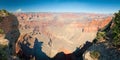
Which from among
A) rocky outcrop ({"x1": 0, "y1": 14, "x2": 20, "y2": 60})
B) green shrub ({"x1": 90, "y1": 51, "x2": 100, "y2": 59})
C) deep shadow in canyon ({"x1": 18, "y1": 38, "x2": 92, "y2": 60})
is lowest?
deep shadow in canyon ({"x1": 18, "y1": 38, "x2": 92, "y2": 60})

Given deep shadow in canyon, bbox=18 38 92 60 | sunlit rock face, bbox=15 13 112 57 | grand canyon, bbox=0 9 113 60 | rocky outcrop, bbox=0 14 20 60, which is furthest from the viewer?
sunlit rock face, bbox=15 13 112 57

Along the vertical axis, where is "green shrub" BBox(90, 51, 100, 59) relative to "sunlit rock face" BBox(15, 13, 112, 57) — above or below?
above

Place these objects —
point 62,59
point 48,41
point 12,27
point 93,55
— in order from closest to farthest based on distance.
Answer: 1. point 93,55
2. point 12,27
3. point 62,59
4. point 48,41

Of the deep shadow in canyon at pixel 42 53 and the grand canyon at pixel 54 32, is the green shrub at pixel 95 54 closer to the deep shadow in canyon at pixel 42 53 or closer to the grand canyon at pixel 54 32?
the grand canyon at pixel 54 32

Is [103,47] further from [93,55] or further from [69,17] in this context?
[69,17]

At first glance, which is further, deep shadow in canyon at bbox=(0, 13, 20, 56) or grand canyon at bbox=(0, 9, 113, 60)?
grand canyon at bbox=(0, 9, 113, 60)

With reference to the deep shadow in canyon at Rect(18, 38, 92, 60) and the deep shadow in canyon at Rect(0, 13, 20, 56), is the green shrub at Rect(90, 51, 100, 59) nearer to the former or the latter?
the deep shadow in canyon at Rect(0, 13, 20, 56)

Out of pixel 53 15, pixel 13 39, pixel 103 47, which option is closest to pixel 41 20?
pixel 53 15

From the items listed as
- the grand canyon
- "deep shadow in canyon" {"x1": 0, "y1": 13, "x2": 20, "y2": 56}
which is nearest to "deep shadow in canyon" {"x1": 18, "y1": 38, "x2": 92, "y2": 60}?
the grand canyon

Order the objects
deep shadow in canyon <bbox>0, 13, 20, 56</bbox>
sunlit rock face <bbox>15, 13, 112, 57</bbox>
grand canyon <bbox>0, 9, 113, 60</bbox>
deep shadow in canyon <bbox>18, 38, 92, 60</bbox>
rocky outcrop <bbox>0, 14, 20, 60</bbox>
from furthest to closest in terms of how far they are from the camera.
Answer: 1. sunlit rock face <bbox>15, 13, 112, 57</bbox>
2. grand canyon <bbox>0, 9, 113, 60</bbox>
3. deep shadow in canyon <bbox>18, 38, 92, 60</bbox>
4. deep shadow in canyon <bbox>0, 13, 20, 56</bbox>
5. rocky outcrop <bbox>0, 14, 20, 60</bbox>
